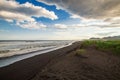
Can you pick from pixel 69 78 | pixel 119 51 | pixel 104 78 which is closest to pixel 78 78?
pixel 69 78

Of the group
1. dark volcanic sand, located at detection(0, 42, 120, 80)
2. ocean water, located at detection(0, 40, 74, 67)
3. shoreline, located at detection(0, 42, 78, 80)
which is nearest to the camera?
dark volcanic sand, located at detection(0, 42, 120, 80)

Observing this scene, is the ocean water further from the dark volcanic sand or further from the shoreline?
the dark volcanic sand

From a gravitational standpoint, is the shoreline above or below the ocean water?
below

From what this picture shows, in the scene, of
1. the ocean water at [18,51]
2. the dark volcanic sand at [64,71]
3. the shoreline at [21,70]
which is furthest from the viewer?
the ocean water at [18,51]

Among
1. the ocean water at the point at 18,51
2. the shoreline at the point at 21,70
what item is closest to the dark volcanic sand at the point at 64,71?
the shoreline at the point at 21,70

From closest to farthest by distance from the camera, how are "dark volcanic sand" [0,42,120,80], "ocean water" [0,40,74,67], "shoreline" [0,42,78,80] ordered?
"dark volcanic sand" [0,42,120,80], "shoreline" [0,42,78,80], "ocean water" [0,40,74,67]

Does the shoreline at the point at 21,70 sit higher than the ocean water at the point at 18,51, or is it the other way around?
the ocean water at the point at 18,51

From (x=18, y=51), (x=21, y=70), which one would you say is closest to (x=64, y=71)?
(x=21, y=70)

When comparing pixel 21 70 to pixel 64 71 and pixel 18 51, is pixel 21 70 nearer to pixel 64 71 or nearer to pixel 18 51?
pixel 64 71

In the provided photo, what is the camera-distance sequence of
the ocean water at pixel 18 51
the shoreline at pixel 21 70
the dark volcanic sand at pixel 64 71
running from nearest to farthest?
the dark volcanic sand at pixel 64 71, the shoreline at pixel 21 70, the ocean water at pixel 18 51

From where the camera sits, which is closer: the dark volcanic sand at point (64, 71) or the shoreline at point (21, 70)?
the dark volcanic sand at point (64, 71)

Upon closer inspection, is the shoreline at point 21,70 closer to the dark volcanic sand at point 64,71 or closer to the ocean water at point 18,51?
the dark volcanic sand at point 64,71

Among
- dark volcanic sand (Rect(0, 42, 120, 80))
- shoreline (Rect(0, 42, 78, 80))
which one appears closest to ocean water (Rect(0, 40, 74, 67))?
shoreline (Rect(0, 42, 78, 80))

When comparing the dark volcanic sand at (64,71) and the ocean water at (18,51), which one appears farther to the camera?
the ocean water at (18,51)
